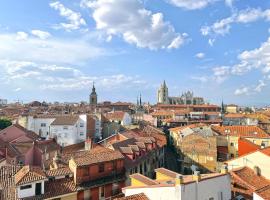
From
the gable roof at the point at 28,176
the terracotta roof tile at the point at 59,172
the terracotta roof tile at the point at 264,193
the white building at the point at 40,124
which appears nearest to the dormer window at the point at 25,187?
the gable roof at the point at 28,176

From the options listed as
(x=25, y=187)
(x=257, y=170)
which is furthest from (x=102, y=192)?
(x=257, y=170)

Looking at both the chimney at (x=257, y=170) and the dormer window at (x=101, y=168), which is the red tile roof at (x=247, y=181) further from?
the dormer window at (x=101, y=168)

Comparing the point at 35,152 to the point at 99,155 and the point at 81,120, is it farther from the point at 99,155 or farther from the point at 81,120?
the point at 81,120

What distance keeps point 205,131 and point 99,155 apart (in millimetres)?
36665

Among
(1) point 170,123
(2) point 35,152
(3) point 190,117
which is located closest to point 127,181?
(2) point 35,152

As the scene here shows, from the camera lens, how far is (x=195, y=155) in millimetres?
65000

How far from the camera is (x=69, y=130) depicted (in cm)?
8344

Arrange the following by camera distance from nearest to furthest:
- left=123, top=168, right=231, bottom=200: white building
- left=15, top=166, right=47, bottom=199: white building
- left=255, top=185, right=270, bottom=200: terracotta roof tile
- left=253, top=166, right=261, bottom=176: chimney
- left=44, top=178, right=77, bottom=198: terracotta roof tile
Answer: left=123, top=168, right=231, bottom=200: white building
left=255, top=185, right=270, bottom=200: terracotta roof tile
left=15, top=166, right=47, bottom=199: white building
left=44, top=178, right=77, bottom=198: terracotta roof tile
left=253, top=166, right=261, bottom=176: chimney

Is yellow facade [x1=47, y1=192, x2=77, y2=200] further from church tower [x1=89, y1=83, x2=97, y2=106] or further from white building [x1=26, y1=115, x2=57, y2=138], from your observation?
church tower [x1=89, y1=83, x2=97, y2=106]

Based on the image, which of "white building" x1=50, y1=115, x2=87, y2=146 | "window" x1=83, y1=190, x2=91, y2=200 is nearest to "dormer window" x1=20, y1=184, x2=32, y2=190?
"window" x1=83, y1=190, x2=91, y2=200

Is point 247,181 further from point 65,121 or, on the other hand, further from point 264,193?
point 65,121

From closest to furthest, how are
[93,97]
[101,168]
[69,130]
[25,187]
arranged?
[25,187]
[101,168]
[69,130]
[93,97]

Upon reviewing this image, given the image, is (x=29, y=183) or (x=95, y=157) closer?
(x=29, y=183)

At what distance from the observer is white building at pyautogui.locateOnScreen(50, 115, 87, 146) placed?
8338cm
